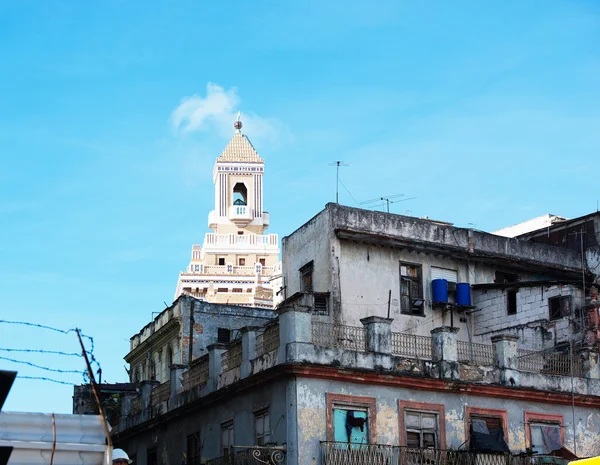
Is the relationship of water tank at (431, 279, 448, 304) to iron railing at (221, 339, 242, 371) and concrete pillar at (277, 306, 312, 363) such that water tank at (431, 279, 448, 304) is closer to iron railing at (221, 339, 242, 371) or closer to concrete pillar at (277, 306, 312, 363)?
Answer: iron railing at (221, 339, 242, 371)

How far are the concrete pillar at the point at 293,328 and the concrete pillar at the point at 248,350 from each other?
1.81 metres

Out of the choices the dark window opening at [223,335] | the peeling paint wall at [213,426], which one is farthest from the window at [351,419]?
the dark window opening at [223,335]

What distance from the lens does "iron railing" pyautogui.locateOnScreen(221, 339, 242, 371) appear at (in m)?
28.1

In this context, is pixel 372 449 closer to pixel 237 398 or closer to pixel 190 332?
pixel 237 398

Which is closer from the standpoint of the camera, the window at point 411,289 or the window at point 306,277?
the window at point 411,289

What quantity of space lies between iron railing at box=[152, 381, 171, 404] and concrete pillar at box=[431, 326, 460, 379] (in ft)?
29.7

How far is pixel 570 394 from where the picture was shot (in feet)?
95.7

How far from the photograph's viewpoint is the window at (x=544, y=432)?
28.6 m

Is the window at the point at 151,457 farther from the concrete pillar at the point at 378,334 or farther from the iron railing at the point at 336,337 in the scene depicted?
the concrete pillar at the point at 378,334

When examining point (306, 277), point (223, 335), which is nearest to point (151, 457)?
point (223, 335)

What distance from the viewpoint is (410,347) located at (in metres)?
27.7

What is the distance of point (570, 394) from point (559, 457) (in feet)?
6.12

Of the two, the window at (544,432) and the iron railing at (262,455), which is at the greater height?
the window at (544,432)

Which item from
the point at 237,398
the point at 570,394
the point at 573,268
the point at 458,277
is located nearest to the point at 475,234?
the point at 458,277
